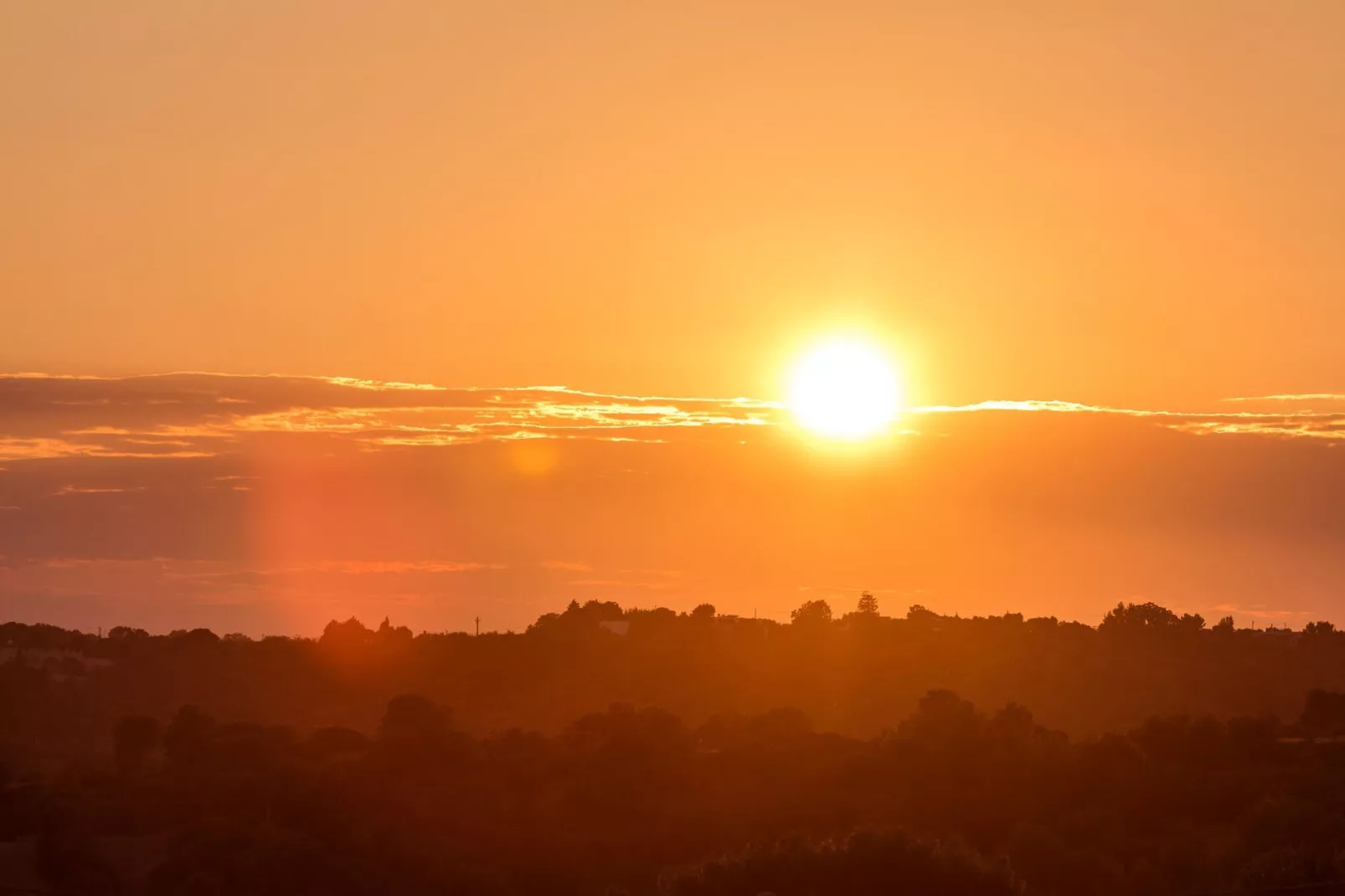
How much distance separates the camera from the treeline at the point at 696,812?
147 feet

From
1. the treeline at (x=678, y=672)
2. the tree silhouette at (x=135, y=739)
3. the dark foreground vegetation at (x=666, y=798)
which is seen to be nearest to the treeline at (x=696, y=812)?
the dark foreground vegetation at (x=666, y=798)

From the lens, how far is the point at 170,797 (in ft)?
191

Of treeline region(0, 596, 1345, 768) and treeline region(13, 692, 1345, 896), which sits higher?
treeline region(13, 692, 1345, 896)

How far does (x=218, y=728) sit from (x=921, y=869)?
138ft

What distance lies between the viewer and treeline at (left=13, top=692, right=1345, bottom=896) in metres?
44.9

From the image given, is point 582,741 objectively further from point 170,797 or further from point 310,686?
point 310,686

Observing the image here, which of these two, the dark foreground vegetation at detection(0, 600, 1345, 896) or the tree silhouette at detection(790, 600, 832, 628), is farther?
the tree silhouette at detection(790, 600, 832, 628)

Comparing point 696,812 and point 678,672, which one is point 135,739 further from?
point 678,672

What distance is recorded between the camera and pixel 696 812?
56.6 metres

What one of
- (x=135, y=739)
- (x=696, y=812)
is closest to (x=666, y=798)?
(x=696, y=812)

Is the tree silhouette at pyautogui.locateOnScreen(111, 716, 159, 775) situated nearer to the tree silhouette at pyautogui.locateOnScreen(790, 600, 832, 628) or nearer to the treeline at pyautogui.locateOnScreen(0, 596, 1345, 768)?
the treeline at pyautogui.locateOnScreen(0, 596, 1345, 768)

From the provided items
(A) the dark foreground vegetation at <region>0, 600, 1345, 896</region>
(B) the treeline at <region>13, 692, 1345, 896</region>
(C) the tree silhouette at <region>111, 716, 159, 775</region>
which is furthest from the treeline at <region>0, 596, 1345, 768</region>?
(B) the treeline at <region>13, 692, 1345, 896</region>

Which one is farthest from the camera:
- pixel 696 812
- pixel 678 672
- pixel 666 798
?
pixel 678 672

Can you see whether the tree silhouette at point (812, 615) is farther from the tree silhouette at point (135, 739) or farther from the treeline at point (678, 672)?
the tree silhouette at point (135, 739)
